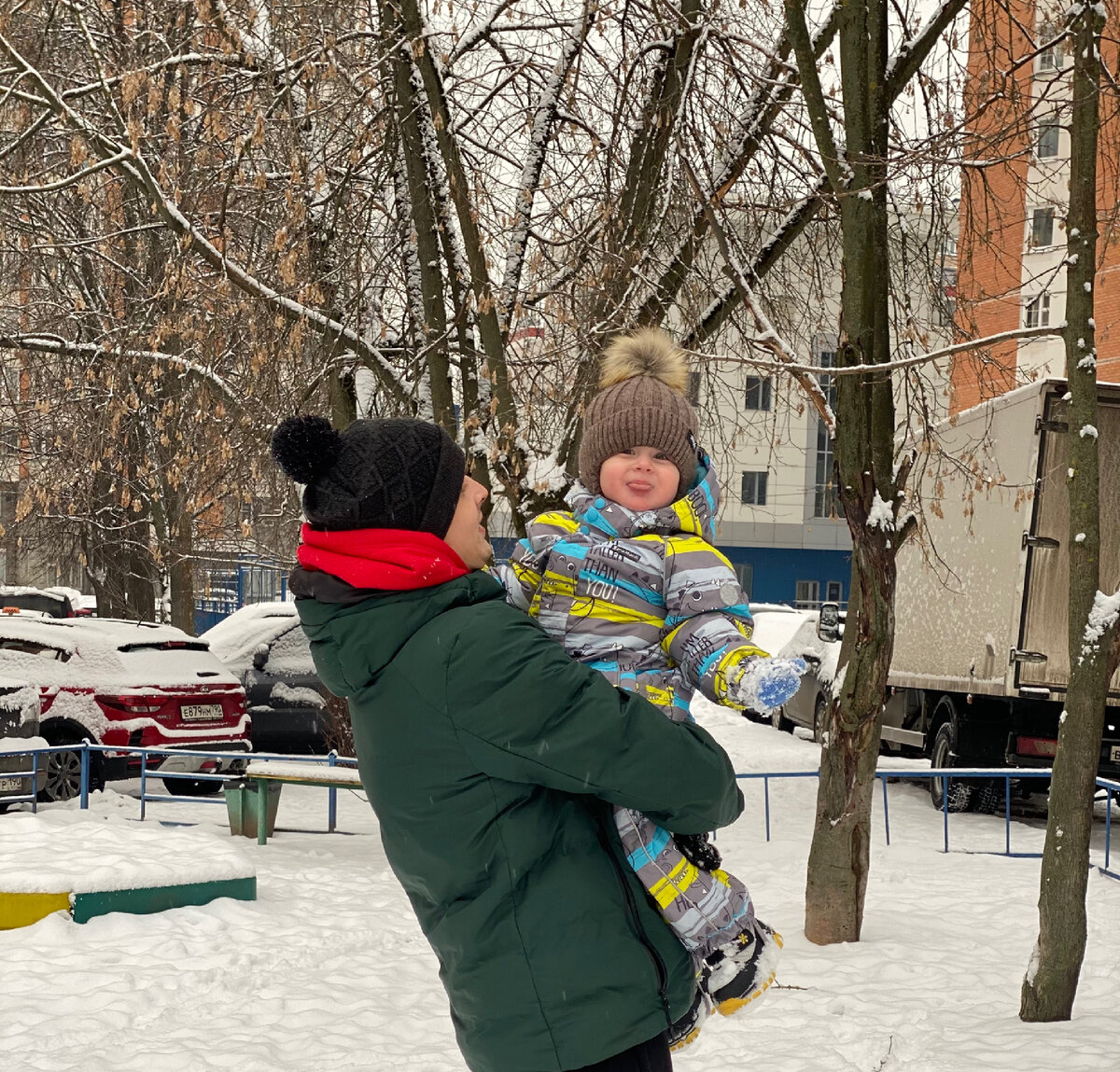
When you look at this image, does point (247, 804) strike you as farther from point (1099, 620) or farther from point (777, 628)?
point (777, 628)

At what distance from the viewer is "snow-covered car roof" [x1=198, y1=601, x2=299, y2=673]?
1425 cm

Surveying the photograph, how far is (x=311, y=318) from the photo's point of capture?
9.46 metres

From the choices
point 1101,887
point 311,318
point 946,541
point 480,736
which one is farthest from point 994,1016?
point 946,541

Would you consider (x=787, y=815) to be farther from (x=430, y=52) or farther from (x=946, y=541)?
(x=430, y=52)

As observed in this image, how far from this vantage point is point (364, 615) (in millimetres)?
2092

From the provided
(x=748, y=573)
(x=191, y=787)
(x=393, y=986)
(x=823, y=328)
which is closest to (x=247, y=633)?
(x=191, y=787)

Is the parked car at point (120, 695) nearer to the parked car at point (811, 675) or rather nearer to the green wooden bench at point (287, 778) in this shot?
the green wooden bench at point (287, 778)

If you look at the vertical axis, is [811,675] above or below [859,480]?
below

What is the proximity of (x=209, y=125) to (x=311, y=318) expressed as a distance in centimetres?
143

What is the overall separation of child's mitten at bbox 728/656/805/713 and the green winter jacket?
94 millimetres

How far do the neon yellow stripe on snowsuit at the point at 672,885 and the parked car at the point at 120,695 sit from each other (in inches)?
403

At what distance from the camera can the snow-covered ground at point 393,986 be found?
527 cm

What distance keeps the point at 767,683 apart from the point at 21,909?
5938mm

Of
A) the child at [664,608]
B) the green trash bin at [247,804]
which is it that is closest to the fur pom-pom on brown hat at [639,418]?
the child at [664,608]
